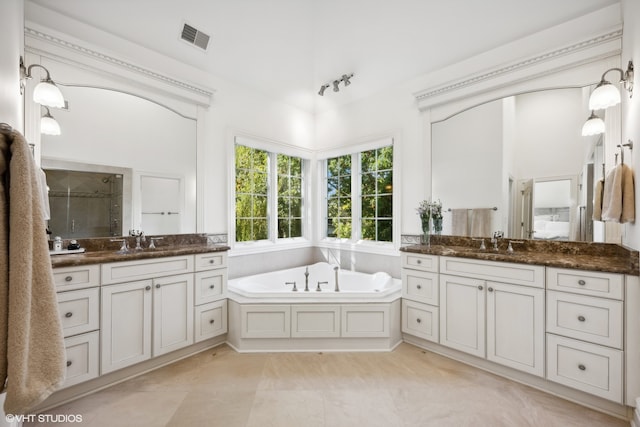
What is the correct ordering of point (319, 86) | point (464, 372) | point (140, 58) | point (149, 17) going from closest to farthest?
1. point (464, 372)
2. point (149, 17)
3. point (140, 58)
4. point (319, 86)

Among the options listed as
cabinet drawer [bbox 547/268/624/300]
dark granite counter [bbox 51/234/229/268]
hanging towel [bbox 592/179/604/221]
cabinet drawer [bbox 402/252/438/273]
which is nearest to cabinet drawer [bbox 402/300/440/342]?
cabinet drawer [bbox 402/252/438/273]

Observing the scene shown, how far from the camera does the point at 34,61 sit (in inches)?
84.0

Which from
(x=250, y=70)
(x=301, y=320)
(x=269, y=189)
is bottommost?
(x=301, y=320)

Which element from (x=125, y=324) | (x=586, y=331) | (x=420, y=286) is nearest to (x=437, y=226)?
(x=420, y=286)

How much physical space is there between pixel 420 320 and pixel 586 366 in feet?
3.72

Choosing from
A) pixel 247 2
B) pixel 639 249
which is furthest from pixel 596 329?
pixel 247 2

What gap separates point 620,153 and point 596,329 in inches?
49.4

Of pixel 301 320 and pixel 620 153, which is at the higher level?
pixel 620 153

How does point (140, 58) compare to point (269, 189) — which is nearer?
point (140, 58)

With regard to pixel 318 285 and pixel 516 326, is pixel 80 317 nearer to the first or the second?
pixel 318 285

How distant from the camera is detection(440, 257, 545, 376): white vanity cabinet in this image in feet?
6.77

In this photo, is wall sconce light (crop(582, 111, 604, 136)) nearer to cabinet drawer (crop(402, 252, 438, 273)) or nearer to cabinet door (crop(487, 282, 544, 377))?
cabinet door (crop(487, 282, 544, 377))

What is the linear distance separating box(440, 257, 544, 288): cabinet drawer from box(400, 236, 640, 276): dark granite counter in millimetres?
46

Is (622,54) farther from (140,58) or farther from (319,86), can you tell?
(140,58)
